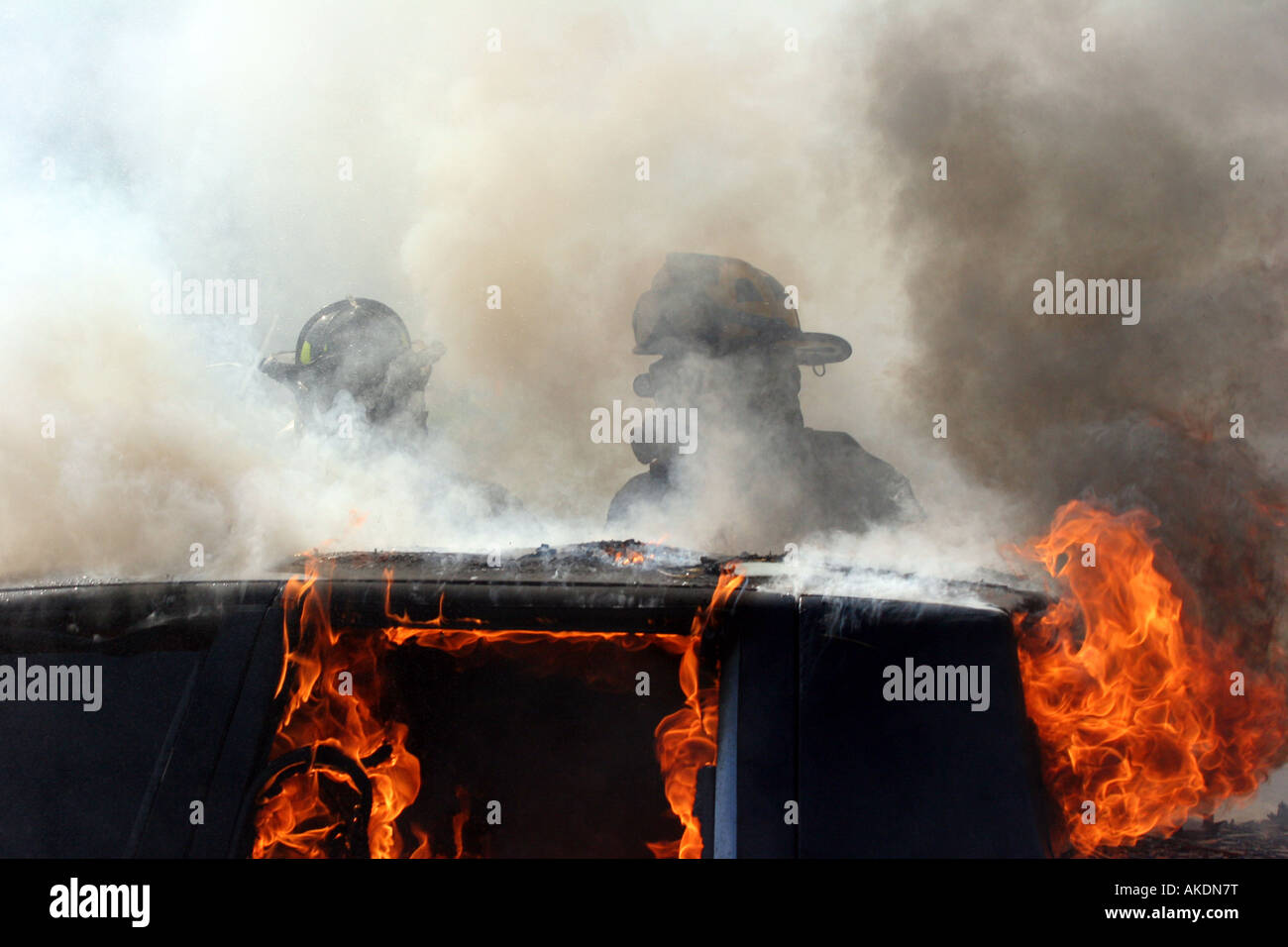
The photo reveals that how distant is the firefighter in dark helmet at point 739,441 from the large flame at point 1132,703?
3.46m

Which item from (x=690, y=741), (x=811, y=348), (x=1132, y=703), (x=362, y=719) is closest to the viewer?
(x=690, y=741)

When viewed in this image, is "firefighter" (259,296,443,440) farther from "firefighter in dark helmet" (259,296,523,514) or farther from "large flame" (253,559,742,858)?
"large flame" (253,559,742,858)

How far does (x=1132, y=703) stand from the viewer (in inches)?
96.3

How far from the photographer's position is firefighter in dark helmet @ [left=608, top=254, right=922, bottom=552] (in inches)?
260

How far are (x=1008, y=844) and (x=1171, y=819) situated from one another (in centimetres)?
93

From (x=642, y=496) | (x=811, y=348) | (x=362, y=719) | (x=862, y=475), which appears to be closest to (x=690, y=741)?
(x=362, y=719)

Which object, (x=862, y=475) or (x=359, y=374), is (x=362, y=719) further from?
(x=359, y=374)

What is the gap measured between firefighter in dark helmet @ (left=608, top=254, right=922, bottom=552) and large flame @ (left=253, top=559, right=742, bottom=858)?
4.09m

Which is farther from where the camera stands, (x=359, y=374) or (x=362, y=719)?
(x=359, y=374)

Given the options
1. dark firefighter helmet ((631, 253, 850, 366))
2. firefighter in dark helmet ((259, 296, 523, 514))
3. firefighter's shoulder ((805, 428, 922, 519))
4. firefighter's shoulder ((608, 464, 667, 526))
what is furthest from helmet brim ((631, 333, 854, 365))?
firefighter in dark helmet ((259, 296, 523, 514))

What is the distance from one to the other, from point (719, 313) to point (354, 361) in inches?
114

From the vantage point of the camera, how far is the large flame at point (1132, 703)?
2270 millimetres
